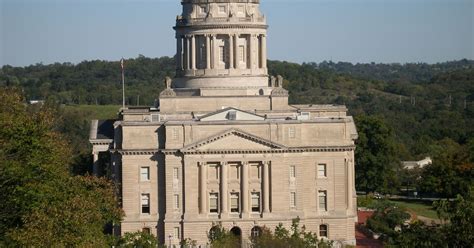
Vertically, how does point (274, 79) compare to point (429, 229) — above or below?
above

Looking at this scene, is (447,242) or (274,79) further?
(274,79)

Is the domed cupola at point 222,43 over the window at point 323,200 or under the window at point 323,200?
over

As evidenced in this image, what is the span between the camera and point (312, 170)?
96.8 meters

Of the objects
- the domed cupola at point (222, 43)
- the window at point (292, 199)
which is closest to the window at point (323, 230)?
the window at point (292, 199)

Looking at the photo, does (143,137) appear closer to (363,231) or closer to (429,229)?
(363,231)

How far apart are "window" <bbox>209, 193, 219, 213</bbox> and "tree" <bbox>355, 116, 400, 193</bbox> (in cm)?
3446

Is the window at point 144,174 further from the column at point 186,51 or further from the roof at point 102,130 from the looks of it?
the column at point 186,51

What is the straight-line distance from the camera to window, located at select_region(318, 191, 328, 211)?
97250 mm

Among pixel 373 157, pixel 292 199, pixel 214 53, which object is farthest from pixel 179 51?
pixel 373 157

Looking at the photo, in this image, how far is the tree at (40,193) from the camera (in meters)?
71.4

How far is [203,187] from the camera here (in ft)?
313

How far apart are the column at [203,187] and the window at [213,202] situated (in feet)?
1.84

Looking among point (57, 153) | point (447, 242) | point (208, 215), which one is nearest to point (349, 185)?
point (208, 215)

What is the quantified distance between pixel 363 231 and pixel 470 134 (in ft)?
232
